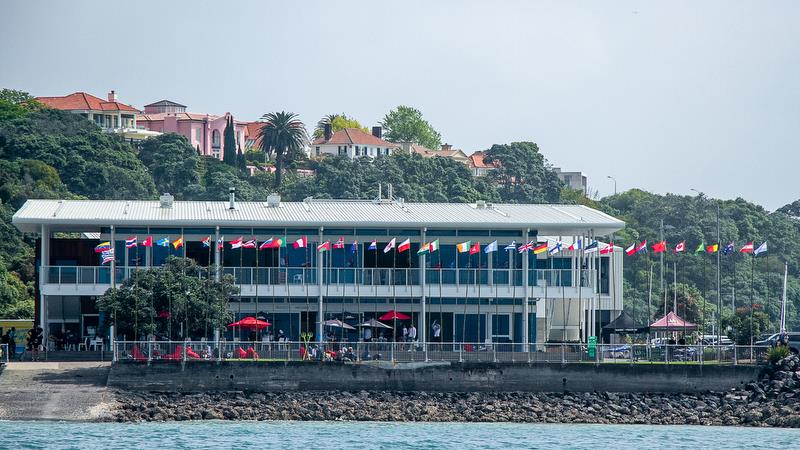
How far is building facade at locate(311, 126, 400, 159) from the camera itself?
622 feet

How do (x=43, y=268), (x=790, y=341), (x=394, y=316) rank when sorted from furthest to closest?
(x=790, y=341) < (x=394, y=316) < (x=43, y=268)

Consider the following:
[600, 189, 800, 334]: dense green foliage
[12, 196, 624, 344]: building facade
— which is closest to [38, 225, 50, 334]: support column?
[12, 196, 624, 344]: building facade

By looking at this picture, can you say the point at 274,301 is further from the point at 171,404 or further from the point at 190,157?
the point at 190,157

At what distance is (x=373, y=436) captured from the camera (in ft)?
187

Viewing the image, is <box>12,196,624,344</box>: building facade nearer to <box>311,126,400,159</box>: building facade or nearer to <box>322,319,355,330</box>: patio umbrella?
<box>322,319,355,330</box>: patio umbrella

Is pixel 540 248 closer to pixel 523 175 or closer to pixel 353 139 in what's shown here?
pixel 523 175

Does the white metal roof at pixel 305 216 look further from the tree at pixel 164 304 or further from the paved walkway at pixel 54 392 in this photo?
the paved walkway at pixel 54 392

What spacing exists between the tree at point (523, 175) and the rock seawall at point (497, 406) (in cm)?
9390

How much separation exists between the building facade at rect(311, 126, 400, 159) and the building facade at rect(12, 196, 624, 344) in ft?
369

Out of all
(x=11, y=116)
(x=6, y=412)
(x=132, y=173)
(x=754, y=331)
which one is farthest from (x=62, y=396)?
(x=11, y=116)

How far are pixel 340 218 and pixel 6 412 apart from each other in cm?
1899

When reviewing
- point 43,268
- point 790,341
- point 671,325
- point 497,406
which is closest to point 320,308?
point 497,406

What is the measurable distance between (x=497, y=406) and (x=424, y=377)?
3127mm

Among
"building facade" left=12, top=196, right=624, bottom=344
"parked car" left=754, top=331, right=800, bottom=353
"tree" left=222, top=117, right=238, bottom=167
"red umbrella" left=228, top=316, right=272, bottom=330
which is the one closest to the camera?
"red umbrella" left=228, top=316, right=272, bottom=330
